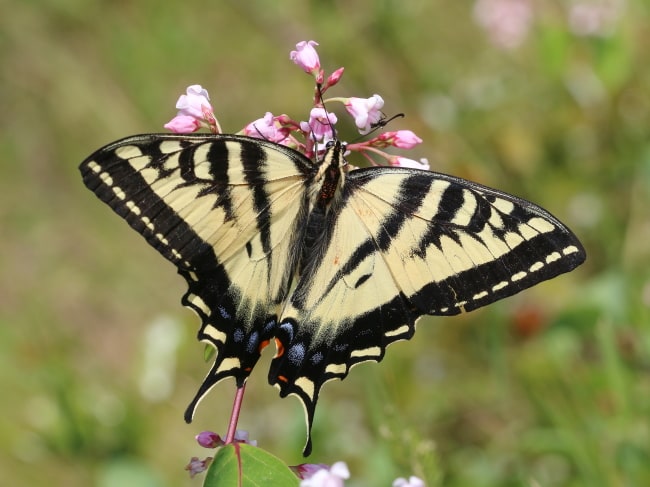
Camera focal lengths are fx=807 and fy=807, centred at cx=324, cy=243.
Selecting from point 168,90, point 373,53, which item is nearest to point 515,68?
point 373,53

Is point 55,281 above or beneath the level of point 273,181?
above

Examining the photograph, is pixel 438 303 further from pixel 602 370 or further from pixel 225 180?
pixel 602 370

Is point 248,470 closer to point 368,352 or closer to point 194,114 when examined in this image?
point 368,352

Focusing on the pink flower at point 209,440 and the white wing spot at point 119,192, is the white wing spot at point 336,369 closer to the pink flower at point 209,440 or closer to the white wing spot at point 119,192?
the pink flower at point 209,440

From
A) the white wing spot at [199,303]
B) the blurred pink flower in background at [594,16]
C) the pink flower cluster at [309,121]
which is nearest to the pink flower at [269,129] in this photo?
the pink flower cluster at [309,121]

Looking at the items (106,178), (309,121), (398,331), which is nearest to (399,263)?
(398,331)
